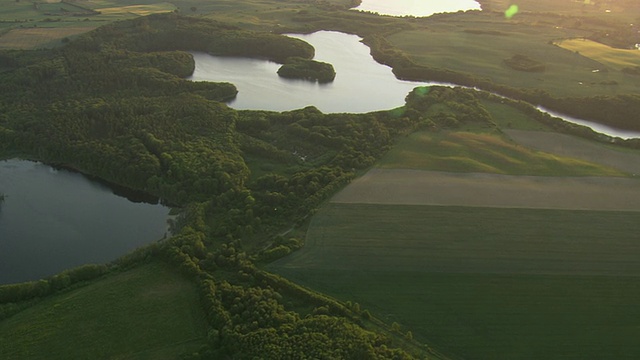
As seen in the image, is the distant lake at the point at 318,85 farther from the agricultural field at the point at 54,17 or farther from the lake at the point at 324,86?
the agricultural field at the point at 54,17

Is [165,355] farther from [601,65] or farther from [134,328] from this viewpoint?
[601,65]

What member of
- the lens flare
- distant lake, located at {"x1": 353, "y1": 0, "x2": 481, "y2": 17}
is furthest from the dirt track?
distant lake, located at {"x1": 353, "y1": 0, "x2": 481, "y2": 17}

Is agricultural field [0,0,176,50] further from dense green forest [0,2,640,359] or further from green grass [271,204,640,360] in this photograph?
green grass [271,204,640,360]

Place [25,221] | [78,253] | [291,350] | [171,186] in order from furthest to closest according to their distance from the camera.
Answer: [171,186], [25,221], [78,253], [291,350]

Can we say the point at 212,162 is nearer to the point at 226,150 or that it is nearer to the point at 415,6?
the point at 226,150

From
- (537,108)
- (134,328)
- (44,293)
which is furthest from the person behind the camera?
(537,108)

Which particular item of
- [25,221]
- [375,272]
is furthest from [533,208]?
[25,221]
